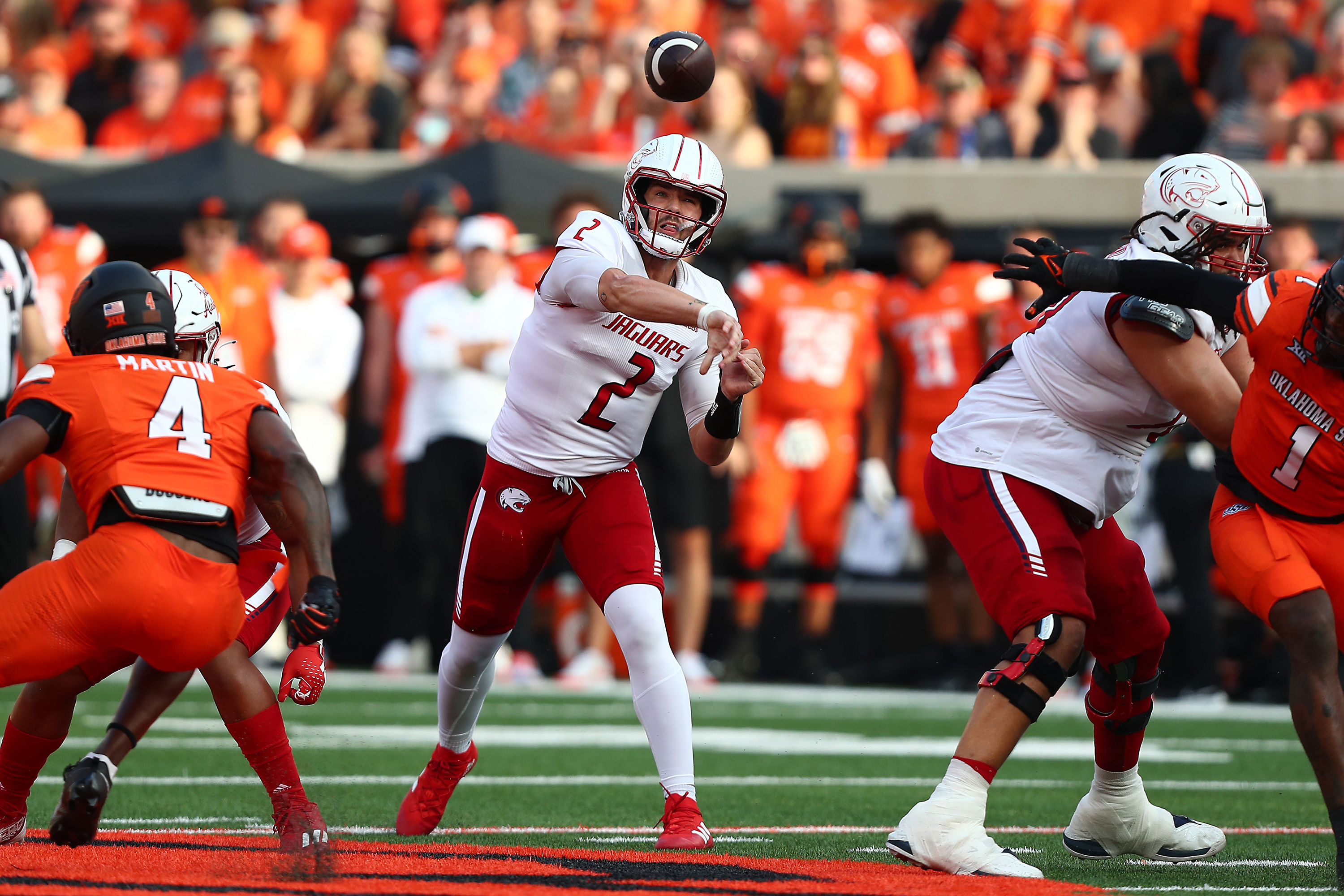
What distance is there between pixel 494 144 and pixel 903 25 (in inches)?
176

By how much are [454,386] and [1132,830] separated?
5966 mm

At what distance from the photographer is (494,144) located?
37.1 ft

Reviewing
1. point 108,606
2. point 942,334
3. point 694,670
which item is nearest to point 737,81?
point 942,334

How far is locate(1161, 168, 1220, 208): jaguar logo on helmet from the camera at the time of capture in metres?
4.84

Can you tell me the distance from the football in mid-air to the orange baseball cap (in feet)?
17.5

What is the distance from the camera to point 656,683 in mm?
5016

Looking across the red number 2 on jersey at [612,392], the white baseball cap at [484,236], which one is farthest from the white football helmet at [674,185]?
the white baseball cap at [484,236]

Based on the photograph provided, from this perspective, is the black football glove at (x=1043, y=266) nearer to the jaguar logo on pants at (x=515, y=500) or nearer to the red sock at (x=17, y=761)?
the jaguar logo on pants at (x=515, y=500)

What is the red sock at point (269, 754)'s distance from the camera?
4.55 metres

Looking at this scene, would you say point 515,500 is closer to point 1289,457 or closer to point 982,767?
point 982,767

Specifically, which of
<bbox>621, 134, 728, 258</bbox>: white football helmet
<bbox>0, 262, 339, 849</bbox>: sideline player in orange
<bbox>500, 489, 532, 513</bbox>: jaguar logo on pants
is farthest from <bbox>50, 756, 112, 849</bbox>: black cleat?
<bbox>621, 134, 728, 258</bbox>: white football helmet

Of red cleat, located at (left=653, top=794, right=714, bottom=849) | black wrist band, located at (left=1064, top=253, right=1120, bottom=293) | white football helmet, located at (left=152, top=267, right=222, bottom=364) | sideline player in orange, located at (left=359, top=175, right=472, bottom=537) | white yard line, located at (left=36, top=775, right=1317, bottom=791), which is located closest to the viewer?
black wrist band, located at (left=1064, top=253, right=1120, bottom=293)

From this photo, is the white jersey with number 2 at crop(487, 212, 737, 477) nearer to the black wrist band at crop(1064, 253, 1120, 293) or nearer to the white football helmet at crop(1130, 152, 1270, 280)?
the black wrist band at crop(1064, 253, 1120, 293)

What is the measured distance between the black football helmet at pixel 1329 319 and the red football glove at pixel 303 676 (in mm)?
2615
